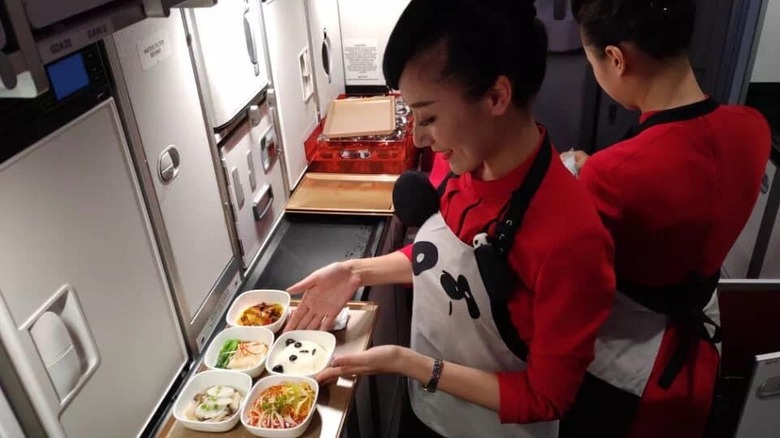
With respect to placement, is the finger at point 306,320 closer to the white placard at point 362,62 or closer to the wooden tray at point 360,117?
the wooden tray at point 360,117

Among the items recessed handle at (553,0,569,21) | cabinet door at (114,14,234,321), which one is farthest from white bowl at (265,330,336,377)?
recessed handle at (553,0,569,21)

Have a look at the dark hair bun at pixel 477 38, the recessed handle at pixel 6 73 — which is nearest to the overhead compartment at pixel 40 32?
the recessed handle at pixel 6 73

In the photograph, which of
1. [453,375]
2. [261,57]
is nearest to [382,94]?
[261,57]

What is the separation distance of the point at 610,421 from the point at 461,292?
0.47 meters

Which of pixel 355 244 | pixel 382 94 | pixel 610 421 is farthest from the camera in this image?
pixel 382 94

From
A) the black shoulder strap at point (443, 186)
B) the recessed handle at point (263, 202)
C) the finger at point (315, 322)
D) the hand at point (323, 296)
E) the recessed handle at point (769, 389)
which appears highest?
the black shoulder strap at point (443, 186)

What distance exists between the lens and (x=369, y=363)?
1132 millimetres

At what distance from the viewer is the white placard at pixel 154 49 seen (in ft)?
3.58

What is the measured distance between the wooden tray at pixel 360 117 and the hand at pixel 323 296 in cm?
85

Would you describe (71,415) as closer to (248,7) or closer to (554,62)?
(248,7)

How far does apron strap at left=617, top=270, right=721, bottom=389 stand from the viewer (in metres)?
1.22

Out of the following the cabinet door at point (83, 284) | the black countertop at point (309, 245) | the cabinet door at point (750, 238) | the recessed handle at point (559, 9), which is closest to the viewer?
the cabinet door at point (83, 284)

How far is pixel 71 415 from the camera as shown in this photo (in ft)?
3.09

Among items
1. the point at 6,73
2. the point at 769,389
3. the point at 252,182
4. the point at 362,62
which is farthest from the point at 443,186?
the point at 362,62
